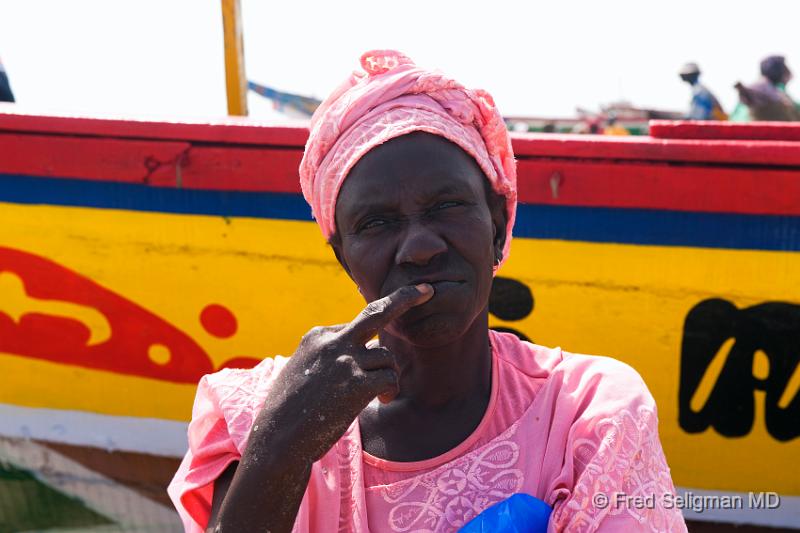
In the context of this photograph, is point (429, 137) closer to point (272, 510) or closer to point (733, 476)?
point (272, 510)

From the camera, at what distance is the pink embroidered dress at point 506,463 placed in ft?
4.76

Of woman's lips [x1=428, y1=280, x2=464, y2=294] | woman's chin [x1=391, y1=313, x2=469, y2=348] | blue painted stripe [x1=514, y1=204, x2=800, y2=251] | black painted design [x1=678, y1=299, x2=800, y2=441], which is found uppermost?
woman's lips [x1=428, y1=280, x2=464, y2=294]

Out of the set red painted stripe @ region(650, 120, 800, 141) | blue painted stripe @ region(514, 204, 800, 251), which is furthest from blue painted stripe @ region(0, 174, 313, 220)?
red painted stripe @ region(650, 120, 800, 141)

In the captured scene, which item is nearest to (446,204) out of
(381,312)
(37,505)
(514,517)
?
(381,312)

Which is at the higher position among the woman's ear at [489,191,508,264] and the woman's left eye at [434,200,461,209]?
the woman's left eye at [434,200,461,209]

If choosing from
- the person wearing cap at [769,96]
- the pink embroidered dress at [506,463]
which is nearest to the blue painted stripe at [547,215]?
the pink embroidered dress at [506,463]

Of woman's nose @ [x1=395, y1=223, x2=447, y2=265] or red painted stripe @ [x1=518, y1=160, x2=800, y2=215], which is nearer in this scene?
woman's nose @ [x1=395, y1=223, x2=447, y2=265]

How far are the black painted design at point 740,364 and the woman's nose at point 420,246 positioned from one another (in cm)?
162

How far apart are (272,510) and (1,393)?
2.48 meters

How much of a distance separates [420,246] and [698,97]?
10046 millimetres

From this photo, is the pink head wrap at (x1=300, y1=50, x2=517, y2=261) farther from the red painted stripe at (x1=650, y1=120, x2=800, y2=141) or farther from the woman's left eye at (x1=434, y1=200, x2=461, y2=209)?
the red painted stripe at (x1=650, y1=120, x2=800, y2=141)

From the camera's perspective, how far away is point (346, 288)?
314cm

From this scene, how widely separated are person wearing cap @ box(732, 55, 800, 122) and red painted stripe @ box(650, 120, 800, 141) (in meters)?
6.03

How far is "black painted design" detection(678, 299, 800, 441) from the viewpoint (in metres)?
2.85
